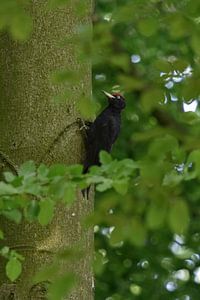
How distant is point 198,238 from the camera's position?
7852mm

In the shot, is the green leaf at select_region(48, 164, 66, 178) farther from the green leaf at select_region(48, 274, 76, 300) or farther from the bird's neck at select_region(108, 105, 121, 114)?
the bird's neck at select_region(108, 105, 121, 114)

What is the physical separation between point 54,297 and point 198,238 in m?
5.40

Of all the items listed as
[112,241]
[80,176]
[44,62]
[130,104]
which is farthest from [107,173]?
[130,104]

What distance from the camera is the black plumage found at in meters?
4.18

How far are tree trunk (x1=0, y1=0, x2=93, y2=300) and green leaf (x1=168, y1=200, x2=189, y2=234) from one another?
4.17 ft

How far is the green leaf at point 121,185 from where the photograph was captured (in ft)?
10.6

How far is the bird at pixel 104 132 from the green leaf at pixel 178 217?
1613mm

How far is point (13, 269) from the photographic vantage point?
3.37 m

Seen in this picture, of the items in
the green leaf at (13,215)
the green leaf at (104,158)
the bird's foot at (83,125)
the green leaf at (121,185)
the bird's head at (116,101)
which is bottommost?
the green leaf at (13,215)

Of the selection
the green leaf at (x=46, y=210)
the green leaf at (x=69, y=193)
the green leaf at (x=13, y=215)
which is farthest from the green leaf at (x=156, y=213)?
the green leaf at (x=13, y=215)

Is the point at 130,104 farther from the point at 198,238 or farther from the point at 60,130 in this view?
the point at 60,130

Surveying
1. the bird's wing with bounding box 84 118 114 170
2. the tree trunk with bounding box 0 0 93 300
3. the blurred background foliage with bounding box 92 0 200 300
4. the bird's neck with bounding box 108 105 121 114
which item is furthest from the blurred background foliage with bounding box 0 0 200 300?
the bird's neck with bounding box 108 105 121 114

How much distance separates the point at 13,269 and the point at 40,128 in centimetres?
84

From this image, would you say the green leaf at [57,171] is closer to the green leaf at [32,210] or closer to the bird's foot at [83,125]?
the green leaf at [32,210]
